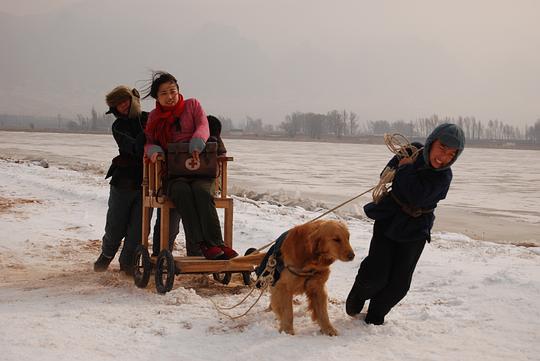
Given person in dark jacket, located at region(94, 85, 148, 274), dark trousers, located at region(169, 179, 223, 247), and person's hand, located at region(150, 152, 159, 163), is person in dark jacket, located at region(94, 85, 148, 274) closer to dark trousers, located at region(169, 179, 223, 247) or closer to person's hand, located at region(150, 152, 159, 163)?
person's hand, located at region(150, 152, 159, 163)

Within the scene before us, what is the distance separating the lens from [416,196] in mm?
4395

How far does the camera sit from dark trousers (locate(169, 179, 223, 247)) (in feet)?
18.6

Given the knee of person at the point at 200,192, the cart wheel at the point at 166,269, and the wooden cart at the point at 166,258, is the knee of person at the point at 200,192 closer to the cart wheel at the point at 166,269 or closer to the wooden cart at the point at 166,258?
the wooden cart at the point at 166,258

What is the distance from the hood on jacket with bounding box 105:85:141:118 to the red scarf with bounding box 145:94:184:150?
0.74 metres

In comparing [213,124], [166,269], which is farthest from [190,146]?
[166,269]

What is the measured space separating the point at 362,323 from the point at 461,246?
4391 mm

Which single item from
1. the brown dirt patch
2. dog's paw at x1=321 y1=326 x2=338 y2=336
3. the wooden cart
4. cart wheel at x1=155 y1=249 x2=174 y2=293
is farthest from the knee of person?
the brown dirt patch

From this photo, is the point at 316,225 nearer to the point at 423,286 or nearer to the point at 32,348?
the point at 32,348

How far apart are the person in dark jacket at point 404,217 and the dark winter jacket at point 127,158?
2.94 meters

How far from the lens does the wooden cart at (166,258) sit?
5430 millimetres

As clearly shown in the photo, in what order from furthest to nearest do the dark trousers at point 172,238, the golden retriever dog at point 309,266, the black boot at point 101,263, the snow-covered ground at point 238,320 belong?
1. the black boot at point 101,263
2. the dark trousers at point 172,238
3. the golden retriever dog at point 309,266
4. the snow-covered ground at point 238,320

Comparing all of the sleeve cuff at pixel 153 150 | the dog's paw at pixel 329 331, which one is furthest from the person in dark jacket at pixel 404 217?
the sleeve cuff at pixel 153 150

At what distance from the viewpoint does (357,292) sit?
477 centimetres

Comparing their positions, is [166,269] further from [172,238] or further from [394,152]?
[394,152]
